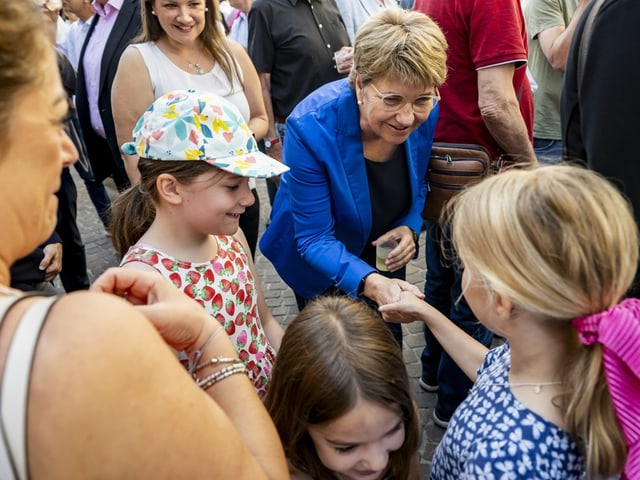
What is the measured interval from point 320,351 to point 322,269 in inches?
28.3

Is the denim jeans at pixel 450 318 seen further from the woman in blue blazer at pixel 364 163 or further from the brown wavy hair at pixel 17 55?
the brown wavy hair at pixel 17 55

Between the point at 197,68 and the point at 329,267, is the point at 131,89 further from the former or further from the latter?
the point at 329,267

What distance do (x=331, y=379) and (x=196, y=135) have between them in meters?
0.90

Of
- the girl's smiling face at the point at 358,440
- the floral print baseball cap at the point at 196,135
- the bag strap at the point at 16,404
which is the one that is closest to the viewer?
the bag strap at the point at 16,404

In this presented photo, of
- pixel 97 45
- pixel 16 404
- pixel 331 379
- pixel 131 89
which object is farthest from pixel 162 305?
pixel 97 45

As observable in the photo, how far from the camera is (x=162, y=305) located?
44.6 inches

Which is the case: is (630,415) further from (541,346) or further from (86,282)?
(86,282)

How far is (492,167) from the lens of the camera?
9.09ft

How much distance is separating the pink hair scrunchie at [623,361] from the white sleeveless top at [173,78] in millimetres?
2430

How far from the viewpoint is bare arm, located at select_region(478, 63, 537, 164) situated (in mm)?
2535

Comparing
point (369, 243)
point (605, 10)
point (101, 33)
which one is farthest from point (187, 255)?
point (101, 33)

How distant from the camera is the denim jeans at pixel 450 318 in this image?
2865 millimetres

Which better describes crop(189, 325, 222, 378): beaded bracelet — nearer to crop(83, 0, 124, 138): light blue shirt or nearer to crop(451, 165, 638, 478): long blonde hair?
crop(451, 165, 638, 478): long blonde hair

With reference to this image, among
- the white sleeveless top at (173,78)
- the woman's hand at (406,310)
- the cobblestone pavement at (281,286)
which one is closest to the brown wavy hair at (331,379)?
the woman's hand at (406,310)
